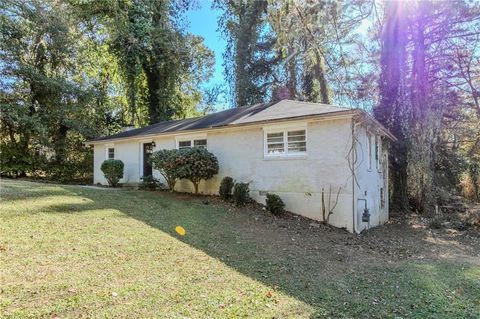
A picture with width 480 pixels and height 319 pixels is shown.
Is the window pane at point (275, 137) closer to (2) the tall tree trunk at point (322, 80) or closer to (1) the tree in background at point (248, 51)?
(2) the tall tree trunk at point (322, 80)

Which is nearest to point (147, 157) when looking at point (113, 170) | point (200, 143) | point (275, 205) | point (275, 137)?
point (113, 170)

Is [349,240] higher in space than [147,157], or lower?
lower

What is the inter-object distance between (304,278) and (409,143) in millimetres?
11612

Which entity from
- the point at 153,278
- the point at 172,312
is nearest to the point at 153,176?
the point at 153,278

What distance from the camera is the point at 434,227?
1260 cm

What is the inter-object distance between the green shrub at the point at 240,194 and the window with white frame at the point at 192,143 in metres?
2.87

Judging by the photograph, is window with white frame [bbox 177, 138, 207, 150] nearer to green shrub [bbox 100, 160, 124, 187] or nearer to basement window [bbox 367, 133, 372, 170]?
green shrub [bbox 100, 160, 124, 187]

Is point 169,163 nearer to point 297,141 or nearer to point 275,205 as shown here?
point 275,205

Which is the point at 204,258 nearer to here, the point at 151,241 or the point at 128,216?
the point at 151,241

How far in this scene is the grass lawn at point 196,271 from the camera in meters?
4.10

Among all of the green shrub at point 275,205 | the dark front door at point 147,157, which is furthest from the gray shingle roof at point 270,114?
the green shrub at point 275,205

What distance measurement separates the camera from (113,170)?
16.2 meters

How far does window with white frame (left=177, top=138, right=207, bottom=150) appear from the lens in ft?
Answer: 45.4

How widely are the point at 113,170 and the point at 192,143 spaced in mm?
4521
